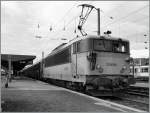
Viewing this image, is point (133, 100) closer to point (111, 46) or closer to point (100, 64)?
point (100, 64)

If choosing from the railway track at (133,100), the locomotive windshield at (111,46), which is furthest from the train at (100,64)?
the railway track at (133,100)

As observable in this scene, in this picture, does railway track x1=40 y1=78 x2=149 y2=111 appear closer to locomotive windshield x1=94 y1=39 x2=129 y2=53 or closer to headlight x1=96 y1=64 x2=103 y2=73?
headlight x1=96 y1=64 x2=103 y2=73

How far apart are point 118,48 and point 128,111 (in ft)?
18.7

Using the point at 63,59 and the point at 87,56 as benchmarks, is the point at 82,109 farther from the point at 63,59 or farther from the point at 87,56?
the point at 63,59

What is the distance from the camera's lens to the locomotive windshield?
1299 centimetres

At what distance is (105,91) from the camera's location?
41.4ft

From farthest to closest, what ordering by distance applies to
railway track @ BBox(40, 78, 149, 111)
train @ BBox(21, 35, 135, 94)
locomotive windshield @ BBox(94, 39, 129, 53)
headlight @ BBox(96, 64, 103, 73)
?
locomotive windshield @ BBox(94, 39, 129, 53) → headlight @ BBox(96, 64, 103, 73) → train @ BBox(21, 35, 135, 94) → railway track @ BBox(40, 78, 149, 111)

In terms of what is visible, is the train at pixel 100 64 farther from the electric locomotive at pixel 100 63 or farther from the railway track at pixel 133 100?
the railway track at pixel 133 100

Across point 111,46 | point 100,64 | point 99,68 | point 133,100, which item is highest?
point 111,46

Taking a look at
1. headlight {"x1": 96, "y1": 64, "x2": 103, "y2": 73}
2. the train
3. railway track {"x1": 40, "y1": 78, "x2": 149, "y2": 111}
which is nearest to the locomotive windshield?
the train

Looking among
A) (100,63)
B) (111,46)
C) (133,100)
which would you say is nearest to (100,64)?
(100,63)

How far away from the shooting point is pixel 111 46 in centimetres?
1332

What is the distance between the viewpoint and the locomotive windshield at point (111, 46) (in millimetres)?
12992

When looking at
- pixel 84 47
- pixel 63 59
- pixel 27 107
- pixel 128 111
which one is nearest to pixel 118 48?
pixel 84 47
